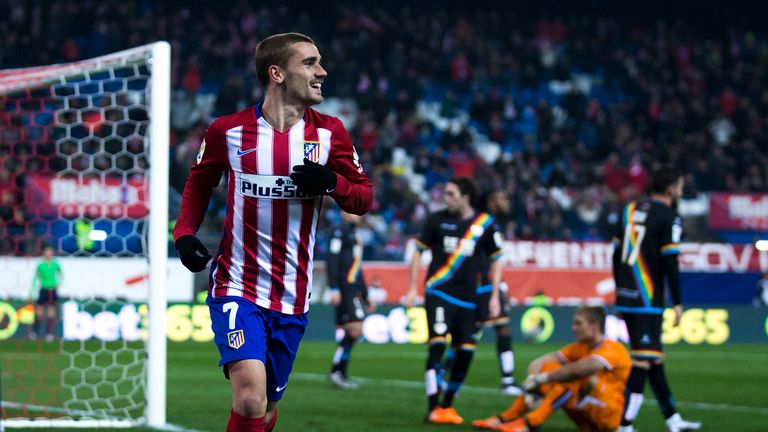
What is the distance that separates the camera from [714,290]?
80.2 ft

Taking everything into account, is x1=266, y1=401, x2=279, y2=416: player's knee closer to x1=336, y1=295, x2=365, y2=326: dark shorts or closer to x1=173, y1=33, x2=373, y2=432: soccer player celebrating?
x1=173, y1=33, x2=373, y2=432: soccer player celebrating

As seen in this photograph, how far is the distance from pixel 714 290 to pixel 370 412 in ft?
52.7

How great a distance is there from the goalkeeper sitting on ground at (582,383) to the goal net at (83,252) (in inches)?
105

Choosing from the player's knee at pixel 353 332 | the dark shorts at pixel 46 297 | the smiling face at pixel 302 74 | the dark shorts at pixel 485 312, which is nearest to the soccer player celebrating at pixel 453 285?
the dark shorts at pixel 485 312

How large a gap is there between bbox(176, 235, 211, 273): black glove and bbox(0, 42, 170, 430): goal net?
2.86 m

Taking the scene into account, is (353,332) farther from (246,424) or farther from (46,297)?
(246,424)

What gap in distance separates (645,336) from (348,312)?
15.5 ft

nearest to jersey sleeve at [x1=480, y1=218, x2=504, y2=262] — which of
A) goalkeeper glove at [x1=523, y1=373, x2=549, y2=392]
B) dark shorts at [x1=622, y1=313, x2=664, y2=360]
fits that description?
dark shorts at [x1=622, y1=313, x2=664, y2=360]

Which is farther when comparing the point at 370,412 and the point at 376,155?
the point at 376,155

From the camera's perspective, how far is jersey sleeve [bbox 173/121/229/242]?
16.4 ft

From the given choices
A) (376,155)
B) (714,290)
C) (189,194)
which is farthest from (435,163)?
(189,194)

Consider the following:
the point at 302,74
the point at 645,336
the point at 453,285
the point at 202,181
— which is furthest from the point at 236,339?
the point at 453,285

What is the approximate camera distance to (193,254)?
186 inches

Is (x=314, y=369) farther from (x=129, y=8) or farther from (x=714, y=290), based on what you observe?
(x=129, y=8)
